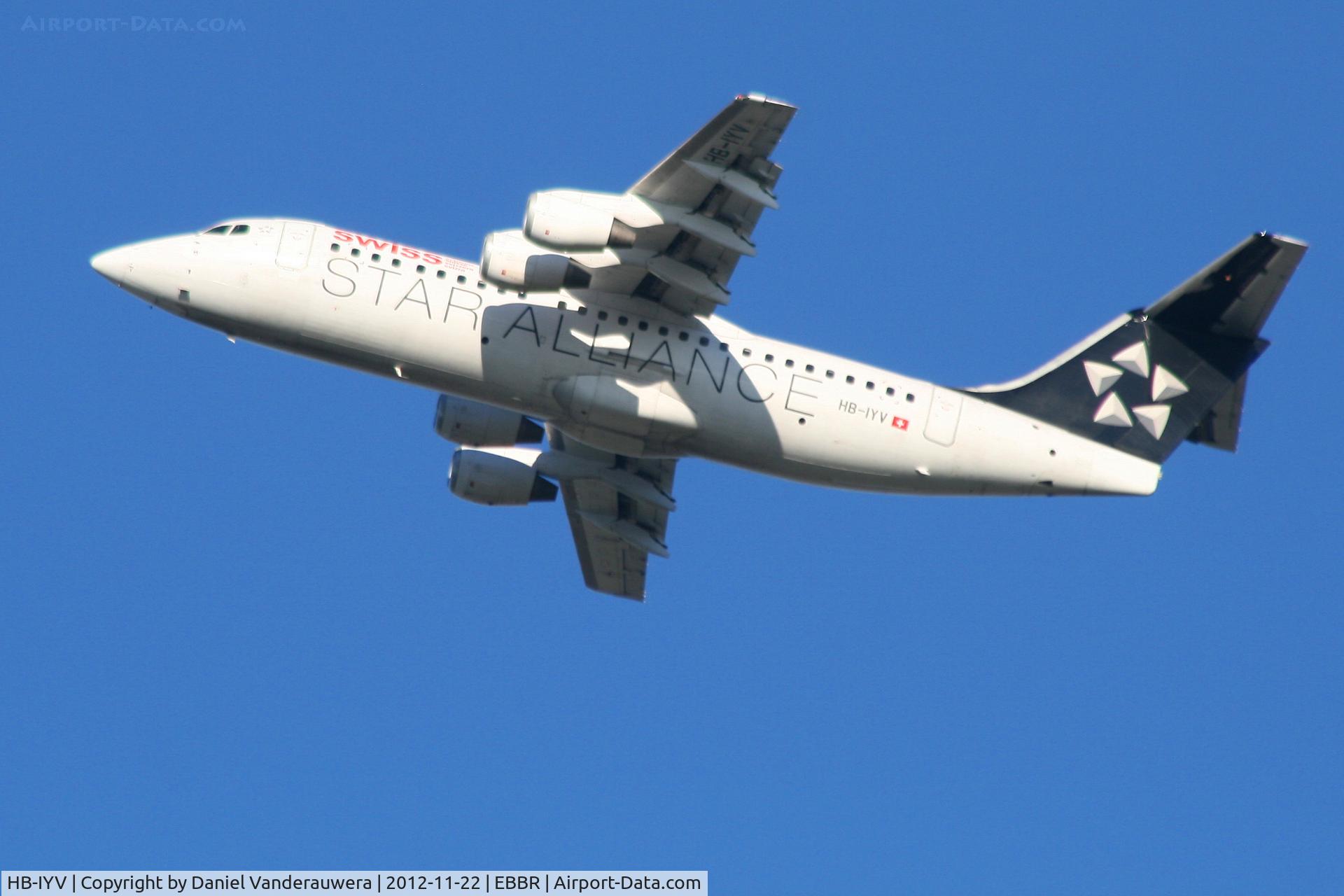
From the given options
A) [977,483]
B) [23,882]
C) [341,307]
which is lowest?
[23,882]

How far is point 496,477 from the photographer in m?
29.7

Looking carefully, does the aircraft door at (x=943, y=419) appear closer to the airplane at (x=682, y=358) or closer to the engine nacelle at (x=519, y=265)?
the airplane at (x=682, y=358)

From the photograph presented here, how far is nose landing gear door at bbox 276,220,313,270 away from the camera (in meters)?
26.3

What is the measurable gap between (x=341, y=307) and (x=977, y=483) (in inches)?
392

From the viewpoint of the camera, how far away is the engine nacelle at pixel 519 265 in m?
25.0

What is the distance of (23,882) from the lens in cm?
2302

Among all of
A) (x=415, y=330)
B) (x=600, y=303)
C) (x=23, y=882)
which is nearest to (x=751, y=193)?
(x=600, y=303)

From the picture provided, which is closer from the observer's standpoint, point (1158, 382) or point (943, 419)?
point (943, 419)

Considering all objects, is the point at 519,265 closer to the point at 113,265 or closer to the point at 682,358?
the point at 682,358

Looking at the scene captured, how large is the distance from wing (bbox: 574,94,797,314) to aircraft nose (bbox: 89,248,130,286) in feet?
22.9

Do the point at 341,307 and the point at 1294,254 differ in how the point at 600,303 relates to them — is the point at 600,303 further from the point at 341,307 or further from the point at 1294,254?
the point at 1294,254

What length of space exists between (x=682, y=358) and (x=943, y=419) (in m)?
4.07

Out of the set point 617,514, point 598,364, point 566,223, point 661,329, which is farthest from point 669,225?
point 617,514

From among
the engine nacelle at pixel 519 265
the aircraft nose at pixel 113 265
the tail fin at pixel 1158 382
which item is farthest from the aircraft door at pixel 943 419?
the aircraft nose at pixel 113 265
